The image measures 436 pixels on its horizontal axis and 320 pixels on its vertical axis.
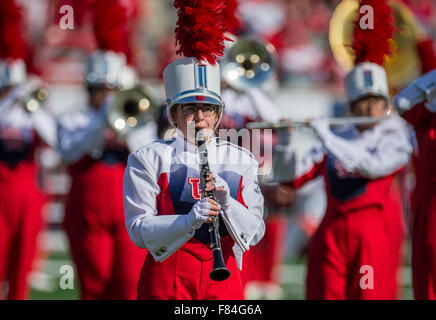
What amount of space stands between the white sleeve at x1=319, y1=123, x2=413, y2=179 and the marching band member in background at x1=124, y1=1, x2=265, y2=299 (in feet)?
6.22

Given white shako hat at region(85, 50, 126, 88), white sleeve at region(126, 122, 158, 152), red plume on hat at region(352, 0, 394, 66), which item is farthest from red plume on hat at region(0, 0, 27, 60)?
red plume on hat at region(352, 0, 394, 66)

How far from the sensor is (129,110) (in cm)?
671

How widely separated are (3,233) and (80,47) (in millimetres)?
11492

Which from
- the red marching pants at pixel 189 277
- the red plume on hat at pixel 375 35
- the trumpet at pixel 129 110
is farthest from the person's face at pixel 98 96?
the red marching pants at pixel 189 277

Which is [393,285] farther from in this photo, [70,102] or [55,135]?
[70,102]

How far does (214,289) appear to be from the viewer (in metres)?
3.97

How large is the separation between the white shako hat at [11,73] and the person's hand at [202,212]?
4390 millimetres

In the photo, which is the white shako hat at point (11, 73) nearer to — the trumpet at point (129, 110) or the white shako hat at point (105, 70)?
the white shako hat at point (105, 70)

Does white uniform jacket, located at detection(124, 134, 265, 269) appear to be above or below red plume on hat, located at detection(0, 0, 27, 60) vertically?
below

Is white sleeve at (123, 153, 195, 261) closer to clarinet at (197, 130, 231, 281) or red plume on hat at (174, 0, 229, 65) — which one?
clarinet at (197, 130, 231, 281)

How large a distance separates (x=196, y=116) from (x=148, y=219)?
50cm

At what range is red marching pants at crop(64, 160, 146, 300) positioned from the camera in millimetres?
6434

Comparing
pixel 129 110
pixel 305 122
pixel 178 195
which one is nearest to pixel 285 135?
pixel 305 122

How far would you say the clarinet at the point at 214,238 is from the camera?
380 centimetres
